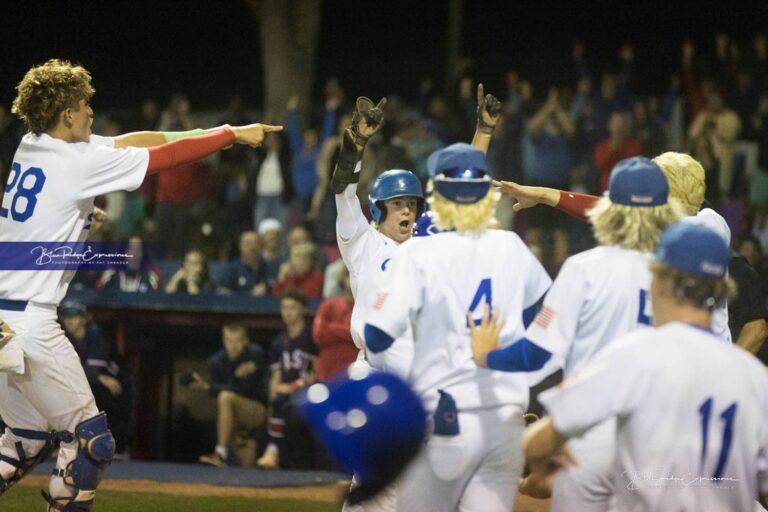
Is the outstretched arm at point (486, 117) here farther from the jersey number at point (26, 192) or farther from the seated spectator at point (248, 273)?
the seated spectator at point (248, 273)

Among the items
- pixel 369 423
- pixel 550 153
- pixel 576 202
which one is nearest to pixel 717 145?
pixel 550 153

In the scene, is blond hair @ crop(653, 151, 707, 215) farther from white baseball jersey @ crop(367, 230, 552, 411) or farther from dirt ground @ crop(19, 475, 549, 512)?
dirt ground @ crop(19, 475, 549, 512)

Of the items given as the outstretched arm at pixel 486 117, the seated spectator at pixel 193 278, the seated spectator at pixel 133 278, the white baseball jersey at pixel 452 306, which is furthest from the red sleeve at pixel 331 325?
the white baseball jersey at pixel 452 306

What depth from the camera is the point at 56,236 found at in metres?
5.68

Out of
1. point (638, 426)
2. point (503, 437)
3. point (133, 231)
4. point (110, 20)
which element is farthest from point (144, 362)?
point (110, 20)

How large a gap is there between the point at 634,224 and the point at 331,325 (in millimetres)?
5515

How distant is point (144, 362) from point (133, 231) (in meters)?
3.28

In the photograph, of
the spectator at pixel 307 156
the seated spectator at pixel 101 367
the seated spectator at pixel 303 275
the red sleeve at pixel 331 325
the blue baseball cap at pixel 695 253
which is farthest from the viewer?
the spectator at pixel 307 156

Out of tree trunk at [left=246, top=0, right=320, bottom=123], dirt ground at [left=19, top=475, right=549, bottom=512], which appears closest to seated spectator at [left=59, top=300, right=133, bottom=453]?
dirt ground at [left=19, top=475, right=549, bottom=512]

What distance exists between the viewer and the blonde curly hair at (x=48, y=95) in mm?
5770

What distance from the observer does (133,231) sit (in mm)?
14008

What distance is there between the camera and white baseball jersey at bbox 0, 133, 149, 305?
18.6ft

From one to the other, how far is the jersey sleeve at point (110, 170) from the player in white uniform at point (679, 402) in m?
2.88

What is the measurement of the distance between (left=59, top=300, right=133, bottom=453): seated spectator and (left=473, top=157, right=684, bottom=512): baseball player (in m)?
6.56
